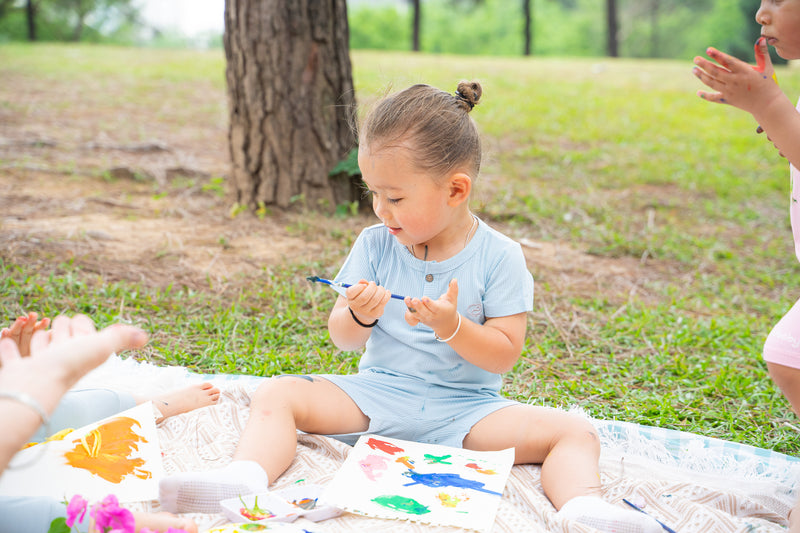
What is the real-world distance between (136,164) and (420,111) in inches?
159

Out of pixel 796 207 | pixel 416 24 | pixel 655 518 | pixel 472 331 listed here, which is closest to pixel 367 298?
pixel 472 331

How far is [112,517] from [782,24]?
185 cm

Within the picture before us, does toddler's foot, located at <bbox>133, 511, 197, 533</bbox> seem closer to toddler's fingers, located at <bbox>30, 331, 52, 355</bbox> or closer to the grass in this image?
toddler's fingers, located at <bbox>30, 331, 52, 355</bbox>

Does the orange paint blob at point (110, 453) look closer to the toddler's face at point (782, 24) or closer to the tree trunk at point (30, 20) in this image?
the toddler's face at point (782, 24)

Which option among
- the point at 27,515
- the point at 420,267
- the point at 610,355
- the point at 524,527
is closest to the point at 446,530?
the point at 524,527

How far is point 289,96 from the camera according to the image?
13.4 feet

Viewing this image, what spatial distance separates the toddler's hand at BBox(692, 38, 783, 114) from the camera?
5.29 feet

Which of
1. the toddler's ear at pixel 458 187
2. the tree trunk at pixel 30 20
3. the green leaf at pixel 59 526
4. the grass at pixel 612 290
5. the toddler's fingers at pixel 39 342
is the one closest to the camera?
the toddler's fingers at pixel 39 342

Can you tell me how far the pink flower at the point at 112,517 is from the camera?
1344mm

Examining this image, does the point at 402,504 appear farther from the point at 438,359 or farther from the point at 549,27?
the point at 549,27

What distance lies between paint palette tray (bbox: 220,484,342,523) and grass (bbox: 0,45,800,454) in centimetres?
92

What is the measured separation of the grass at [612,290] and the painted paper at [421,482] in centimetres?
64

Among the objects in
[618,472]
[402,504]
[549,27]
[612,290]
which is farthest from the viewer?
[549,27]

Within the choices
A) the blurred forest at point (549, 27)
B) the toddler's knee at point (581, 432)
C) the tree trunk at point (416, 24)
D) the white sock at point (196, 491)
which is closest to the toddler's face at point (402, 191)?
the toddler's knee at point (581, 432)
